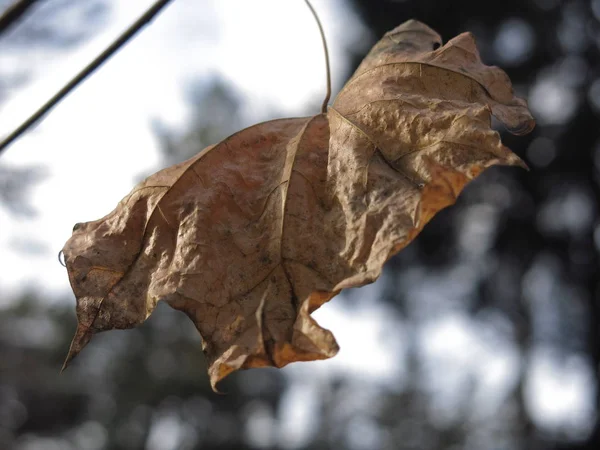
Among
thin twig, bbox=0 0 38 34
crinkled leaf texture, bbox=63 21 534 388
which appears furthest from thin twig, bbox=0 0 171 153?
crinkled leaf texture, bbox=63 21 534 388

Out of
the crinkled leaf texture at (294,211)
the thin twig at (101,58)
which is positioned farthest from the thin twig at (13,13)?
the crinkled leaf texture at (294,211)

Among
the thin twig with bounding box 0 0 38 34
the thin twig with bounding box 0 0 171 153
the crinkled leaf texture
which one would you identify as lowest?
the crinkled leaf texture

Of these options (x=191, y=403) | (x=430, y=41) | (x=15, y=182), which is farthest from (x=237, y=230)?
(x=191, y=403)

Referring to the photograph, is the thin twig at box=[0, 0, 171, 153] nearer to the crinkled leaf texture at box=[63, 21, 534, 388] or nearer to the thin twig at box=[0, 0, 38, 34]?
the thin twig at box=[0, 0, 38, 34]

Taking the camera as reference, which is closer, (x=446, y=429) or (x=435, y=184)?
(x=435, y=184)

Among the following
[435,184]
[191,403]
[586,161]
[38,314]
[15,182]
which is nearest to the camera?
[435,184]

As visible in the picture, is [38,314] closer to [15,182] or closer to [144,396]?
[144,396]
